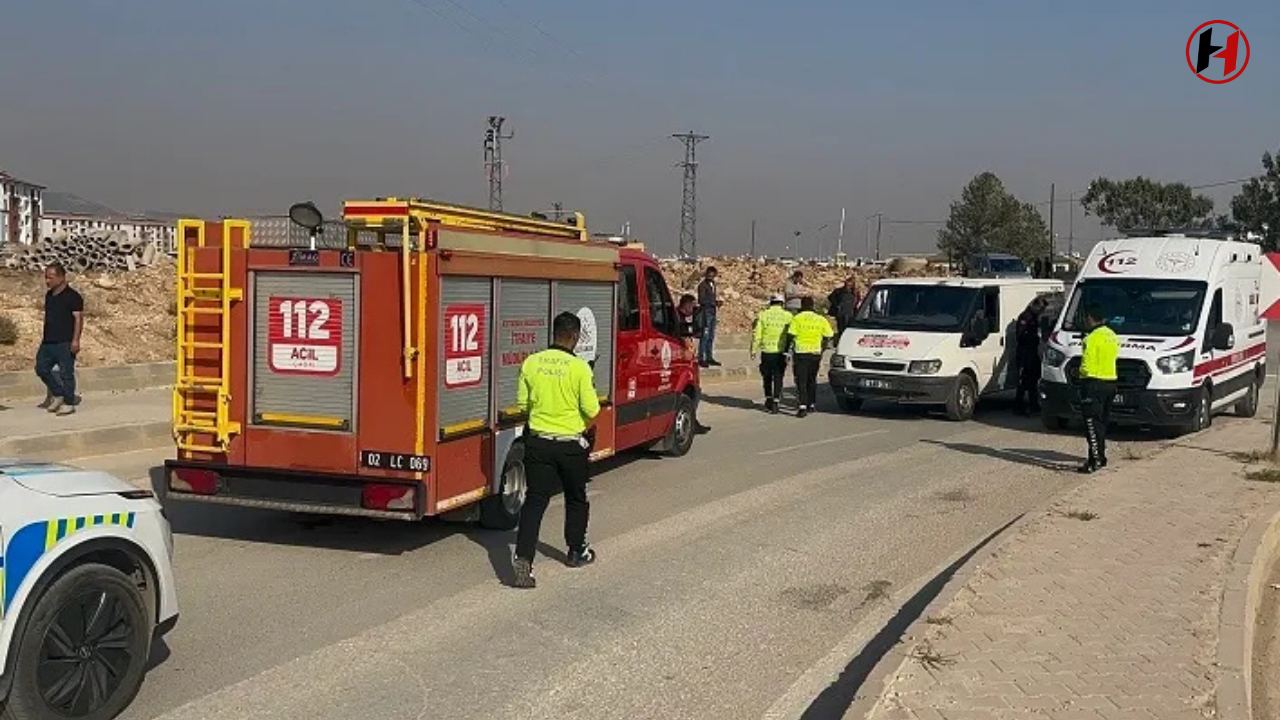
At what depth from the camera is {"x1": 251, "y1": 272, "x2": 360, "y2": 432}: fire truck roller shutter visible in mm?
8453

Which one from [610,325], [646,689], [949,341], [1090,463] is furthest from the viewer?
[949,341]

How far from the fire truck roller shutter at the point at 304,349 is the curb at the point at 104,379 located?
30.4 feet

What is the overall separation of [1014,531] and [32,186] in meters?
110

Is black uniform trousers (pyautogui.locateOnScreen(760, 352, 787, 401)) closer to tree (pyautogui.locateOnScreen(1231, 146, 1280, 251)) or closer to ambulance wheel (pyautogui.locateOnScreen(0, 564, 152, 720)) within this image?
ambulance wheel (pyautogui.locateOnScreen(0, 564, 152, 720))

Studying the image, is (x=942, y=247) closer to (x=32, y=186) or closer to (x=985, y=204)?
(x=985, y=204)

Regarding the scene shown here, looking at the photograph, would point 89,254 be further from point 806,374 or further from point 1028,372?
point 1028,372

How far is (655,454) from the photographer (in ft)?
45.2

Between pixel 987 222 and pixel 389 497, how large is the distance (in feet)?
282

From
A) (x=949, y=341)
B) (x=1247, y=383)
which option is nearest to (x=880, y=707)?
(x=949, y=341)

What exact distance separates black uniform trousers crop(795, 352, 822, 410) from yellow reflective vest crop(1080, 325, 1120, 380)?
17.0 feet

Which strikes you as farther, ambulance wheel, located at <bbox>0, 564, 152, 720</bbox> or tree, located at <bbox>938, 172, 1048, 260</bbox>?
tree, located at <bbox>938, 172, 1048, 260</bbox>

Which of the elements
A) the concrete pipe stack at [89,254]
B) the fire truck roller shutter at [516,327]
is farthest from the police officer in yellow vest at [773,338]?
the concrete pipe stack at [89,254]

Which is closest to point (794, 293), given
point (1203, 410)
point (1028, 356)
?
point (1028, 356)

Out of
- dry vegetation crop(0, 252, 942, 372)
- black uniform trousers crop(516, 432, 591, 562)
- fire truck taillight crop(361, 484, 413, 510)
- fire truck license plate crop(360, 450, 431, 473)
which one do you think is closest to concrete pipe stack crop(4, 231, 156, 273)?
dry vegetation crop(0, 252, 942, 372)
